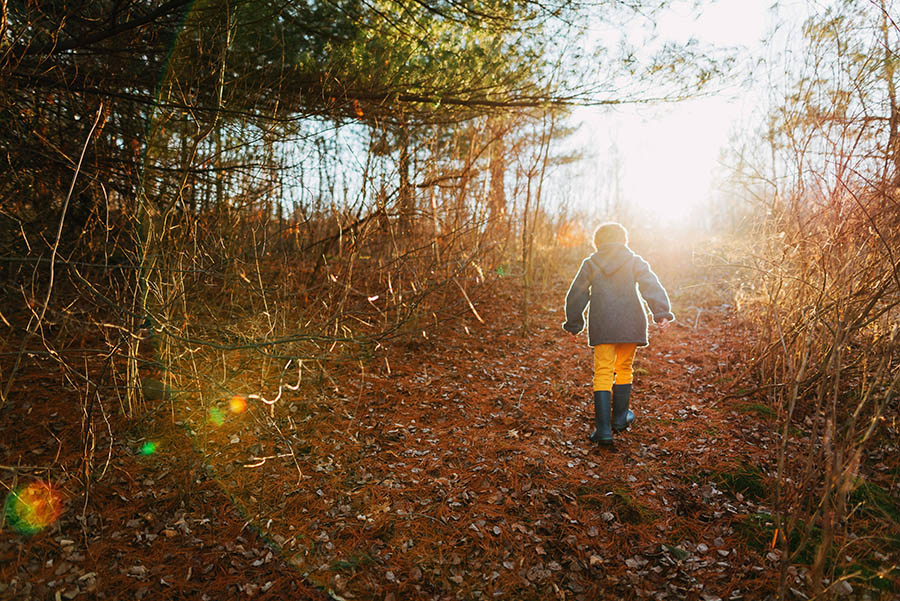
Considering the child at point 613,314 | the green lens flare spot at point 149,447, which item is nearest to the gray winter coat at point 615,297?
the child at point 613,314

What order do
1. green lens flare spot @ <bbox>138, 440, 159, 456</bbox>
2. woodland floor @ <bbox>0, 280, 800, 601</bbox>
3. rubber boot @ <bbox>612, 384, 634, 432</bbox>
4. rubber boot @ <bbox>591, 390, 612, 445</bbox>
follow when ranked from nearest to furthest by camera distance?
woodland floor @ <bbox>0, 280, 800, 601</bbox>, green lens flare spot @ <bbox>138, 440, 159, 456</bbox>, rubber boot @ <bbox>591, 390, 612, 445</bbox>, rubber boot @ <bbox>612, 384, 634, 432</bbox>

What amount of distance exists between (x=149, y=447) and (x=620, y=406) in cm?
371

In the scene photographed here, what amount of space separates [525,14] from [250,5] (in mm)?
2567

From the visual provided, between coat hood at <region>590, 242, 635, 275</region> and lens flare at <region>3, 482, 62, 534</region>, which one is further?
coat hood at <region>590, 242, 635, 275</region>

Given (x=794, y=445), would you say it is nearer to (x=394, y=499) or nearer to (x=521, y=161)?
(x=394, y=499)

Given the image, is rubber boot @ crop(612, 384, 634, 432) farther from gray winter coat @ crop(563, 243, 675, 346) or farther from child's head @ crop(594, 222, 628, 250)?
child's head @ crop(594, 222, 628, 250)

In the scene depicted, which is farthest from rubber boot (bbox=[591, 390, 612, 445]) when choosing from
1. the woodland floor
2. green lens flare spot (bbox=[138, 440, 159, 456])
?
green lens flare spot (bbox=[138, 440, 159, 456])

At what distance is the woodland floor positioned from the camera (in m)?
2.60

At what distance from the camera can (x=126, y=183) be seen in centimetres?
460

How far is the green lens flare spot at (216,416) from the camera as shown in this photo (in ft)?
13.0

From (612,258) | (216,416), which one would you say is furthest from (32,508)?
(612,258)

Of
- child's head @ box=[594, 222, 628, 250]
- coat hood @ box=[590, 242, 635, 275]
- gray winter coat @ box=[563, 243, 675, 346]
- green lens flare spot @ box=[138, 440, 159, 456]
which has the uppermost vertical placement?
child's head @ box=[594, 222, 628, 250]

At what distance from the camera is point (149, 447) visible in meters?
3.55

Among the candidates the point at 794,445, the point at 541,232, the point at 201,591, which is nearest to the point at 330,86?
the point at 201,591
